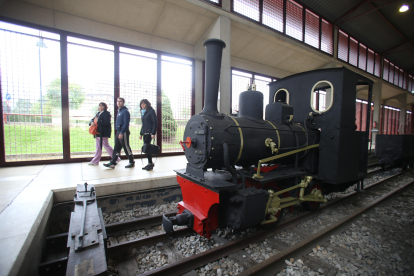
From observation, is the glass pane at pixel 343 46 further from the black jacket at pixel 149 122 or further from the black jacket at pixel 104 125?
the black jacket at pixel 104 125

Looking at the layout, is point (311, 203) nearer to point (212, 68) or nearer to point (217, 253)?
point (217, 253)

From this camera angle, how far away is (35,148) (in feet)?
18.3

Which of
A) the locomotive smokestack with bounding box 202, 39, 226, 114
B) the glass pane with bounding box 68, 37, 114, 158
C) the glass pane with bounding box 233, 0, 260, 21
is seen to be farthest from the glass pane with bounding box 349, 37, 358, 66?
the glass pane with bounding box 68, 37, 114, 158

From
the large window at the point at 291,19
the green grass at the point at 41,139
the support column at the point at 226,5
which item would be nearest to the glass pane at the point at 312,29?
the large window at the point at 291,19

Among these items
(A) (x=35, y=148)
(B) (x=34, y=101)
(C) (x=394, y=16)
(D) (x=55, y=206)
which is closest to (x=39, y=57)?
(B) (x=34, y=101)

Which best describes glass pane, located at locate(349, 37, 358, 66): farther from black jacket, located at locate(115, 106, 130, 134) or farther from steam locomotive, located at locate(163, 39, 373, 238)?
black jacket, located at locate(115, 106, 130, 134)

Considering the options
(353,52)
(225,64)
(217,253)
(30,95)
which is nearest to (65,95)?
(30,95)

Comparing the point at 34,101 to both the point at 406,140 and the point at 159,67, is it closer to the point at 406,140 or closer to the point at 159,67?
the point at 159,67

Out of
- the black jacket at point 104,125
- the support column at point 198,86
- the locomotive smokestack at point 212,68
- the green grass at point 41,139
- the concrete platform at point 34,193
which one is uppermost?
the support column at point 198,86

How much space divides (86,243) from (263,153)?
8.44 feet

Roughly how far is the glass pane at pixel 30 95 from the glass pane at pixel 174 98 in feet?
10.5

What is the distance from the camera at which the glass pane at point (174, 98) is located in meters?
7.32

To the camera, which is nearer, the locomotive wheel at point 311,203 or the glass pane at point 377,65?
the locomotive wheel at point 311,203

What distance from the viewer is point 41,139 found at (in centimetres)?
567
